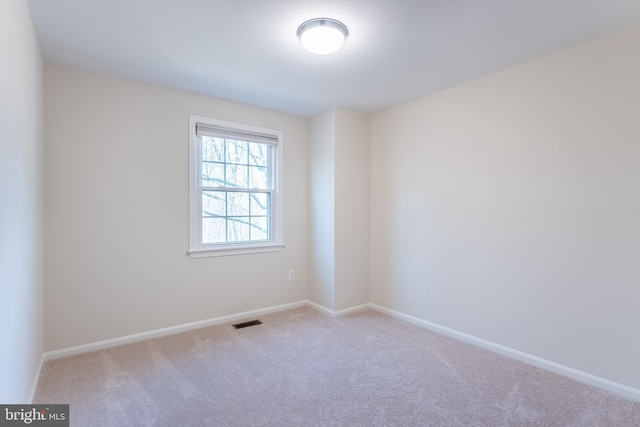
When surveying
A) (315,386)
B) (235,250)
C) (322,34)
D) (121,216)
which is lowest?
(315,386)

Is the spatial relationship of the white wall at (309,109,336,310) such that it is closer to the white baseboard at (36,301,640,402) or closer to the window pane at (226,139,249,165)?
the white baseboard at (36,301,640,402)

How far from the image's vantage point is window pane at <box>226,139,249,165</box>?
3.53 metres

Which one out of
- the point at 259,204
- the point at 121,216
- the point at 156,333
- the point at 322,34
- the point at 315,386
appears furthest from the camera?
the point at 259,204

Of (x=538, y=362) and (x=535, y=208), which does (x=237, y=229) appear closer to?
(x=535, y=208)

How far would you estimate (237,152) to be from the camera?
11.8 feet

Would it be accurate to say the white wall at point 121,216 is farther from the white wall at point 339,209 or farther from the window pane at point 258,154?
the white wall at point 339,209

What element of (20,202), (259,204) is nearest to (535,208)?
(259,204)

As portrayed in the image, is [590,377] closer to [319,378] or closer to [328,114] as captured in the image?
[319,378]

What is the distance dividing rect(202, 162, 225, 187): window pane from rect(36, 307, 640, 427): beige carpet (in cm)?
154

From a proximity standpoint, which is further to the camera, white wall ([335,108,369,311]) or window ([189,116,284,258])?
white wall ([335,108,369,311])

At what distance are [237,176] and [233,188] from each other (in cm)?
15

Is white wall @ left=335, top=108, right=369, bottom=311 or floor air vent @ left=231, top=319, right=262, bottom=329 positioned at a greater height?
white wall @ left=335, top=108, right=369, bottom=311

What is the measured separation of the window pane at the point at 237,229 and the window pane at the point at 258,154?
685mm

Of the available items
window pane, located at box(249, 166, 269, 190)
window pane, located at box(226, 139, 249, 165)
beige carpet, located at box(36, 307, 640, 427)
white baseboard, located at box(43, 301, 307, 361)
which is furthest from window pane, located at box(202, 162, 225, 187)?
beige carpet, located at box(36, 307, 640, 427)
